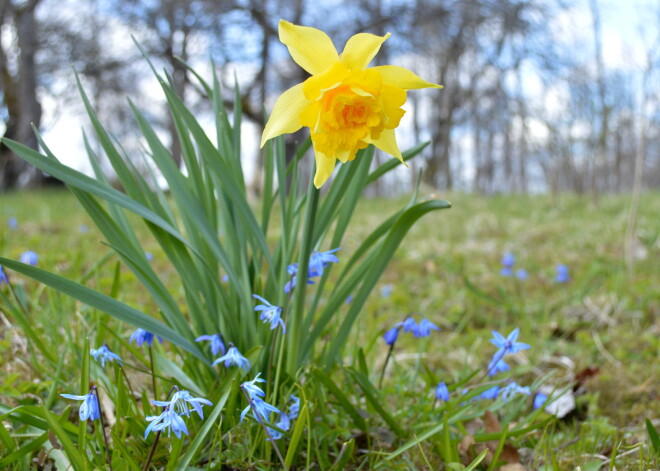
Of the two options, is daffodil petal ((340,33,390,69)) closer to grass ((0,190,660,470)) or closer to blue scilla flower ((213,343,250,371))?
blue scilla flower ((213,343,250,371))

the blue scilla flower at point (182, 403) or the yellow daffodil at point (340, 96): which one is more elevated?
the yellow daffodil at point (340, 96)

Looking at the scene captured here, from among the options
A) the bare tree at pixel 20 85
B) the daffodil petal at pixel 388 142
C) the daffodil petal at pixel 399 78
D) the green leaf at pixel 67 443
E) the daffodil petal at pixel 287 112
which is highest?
the bare tree at pixel 20 85

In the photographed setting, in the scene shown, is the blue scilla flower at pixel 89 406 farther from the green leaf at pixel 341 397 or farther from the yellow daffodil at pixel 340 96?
the yellow daffodil at pixel 340 96

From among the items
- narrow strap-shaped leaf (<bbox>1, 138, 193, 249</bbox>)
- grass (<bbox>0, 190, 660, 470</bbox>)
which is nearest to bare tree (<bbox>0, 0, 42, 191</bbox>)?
grass (<bbox>0, 190, 660, 470</bbox>)

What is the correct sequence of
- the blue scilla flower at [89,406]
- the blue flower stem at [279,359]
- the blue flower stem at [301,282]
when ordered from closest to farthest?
the blue scilla flower at [89,406] → the blue flower stem at [301,282] → the blue flower stem at [279,359]

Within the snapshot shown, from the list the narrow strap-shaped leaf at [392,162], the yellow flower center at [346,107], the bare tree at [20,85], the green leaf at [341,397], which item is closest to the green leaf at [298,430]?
the green leaf at [341,397]

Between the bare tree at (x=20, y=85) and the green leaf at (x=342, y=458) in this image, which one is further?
the bare tree at (x=20, y=85)

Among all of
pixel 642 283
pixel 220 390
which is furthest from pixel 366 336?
pixel 642 283

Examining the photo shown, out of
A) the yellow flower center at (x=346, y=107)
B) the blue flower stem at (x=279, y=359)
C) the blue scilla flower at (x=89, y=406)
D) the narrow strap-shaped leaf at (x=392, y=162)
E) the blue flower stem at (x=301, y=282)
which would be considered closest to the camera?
the yellow flower center at (x=346, y=107)
